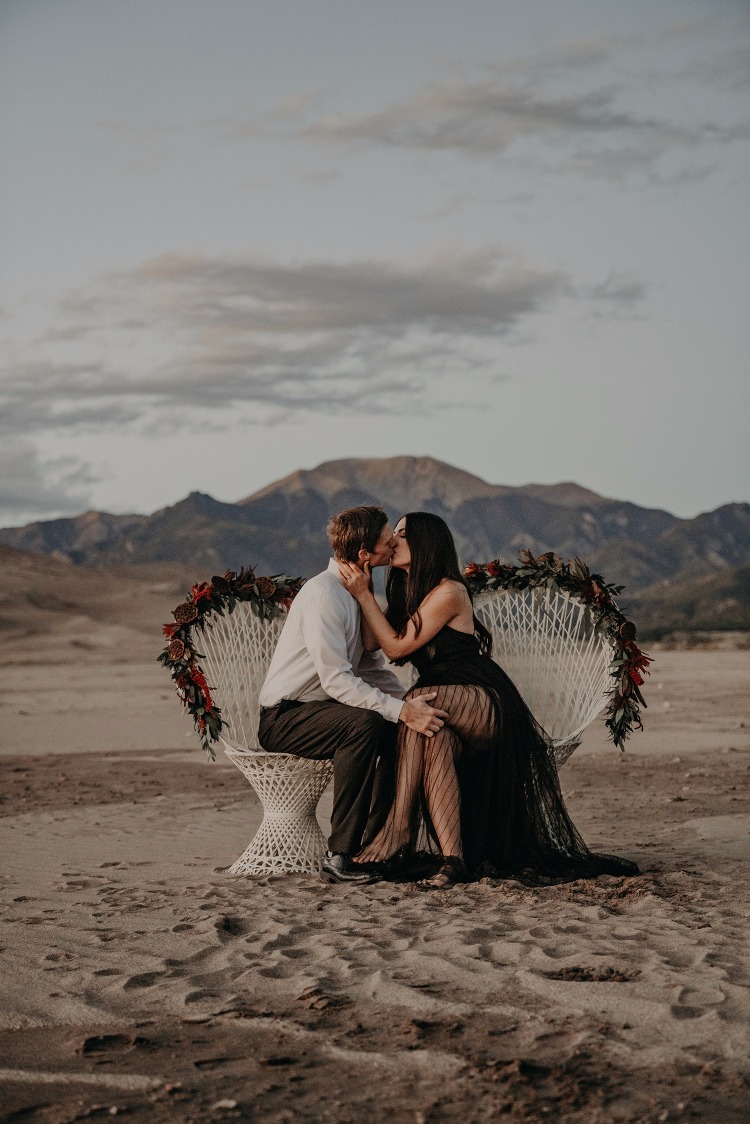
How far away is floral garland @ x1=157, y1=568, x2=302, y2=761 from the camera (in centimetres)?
603

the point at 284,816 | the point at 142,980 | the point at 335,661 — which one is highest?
the point at 335,661

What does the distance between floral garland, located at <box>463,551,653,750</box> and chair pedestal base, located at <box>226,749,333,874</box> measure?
1.30 metres

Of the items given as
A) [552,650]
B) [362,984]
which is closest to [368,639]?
[552,650]

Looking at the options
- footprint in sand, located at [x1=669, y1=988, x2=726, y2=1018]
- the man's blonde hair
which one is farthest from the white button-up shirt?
footprint in sand, located at [x1=669, y1=988, x2=726, y2=1018]

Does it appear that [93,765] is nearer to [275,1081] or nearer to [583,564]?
[583,564]

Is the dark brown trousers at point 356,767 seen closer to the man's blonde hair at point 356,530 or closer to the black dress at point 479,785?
the black dress at point 479,785

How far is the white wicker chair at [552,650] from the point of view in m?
6.54

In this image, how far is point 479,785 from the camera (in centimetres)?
565

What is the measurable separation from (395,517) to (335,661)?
47229 millimetres

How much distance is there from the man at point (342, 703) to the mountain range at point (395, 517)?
3699 centimetres

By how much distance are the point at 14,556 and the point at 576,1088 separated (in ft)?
131

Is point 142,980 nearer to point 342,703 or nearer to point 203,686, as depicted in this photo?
point 342,703

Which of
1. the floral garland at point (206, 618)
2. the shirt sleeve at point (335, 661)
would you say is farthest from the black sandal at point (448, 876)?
the floral garland at point (206, 618)

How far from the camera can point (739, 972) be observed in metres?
3.99
